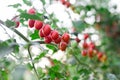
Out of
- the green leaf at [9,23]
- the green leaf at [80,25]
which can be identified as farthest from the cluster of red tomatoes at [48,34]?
the green leaf at [80,25]

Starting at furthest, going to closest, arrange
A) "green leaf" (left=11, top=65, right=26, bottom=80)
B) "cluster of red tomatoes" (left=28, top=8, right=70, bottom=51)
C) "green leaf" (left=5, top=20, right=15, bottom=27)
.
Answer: "cluster of red tomatoes" (left=28, top=8, right=70, bottom=51)
"green leaf" (left=5, top=20, right=15, bottom=27)
"green leaf" (left=11, top=65, right=26, bottom=80)

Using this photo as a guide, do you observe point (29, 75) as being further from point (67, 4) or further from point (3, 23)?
point (67, 4)

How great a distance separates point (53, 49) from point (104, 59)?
1.77 meters

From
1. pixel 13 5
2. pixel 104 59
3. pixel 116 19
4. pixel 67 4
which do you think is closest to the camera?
pixel 13 5

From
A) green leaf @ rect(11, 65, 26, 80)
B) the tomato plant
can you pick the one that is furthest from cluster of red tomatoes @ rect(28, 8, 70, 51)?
green leaf @ rect(11, 65, 26, 80)

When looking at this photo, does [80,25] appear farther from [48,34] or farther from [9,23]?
[9,23]

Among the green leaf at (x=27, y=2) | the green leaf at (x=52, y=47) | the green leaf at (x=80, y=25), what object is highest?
the green leaf at (x=27, y=2)

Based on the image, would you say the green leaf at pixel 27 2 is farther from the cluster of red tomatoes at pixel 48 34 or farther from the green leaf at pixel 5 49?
the green leaf at pixel 5 49

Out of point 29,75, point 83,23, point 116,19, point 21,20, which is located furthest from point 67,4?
point 29,75

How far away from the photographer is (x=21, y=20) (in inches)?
45.8

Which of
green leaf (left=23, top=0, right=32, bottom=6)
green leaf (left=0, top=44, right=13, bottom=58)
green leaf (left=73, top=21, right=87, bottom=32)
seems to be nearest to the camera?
green leaf (left=0, top=44, right=13, bottom=58)

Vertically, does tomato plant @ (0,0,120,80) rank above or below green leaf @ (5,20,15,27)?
below

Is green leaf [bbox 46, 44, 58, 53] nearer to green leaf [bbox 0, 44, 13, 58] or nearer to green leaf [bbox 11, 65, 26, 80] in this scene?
green leaf [bbox 0, 44, 13, 58]

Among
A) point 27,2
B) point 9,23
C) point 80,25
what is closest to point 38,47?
point 9,23
